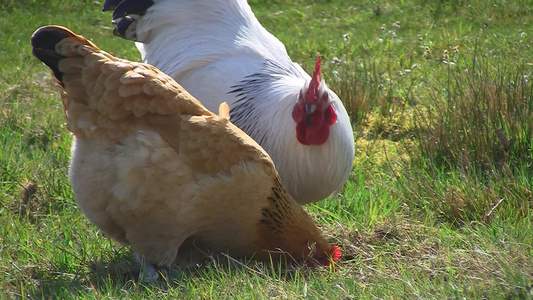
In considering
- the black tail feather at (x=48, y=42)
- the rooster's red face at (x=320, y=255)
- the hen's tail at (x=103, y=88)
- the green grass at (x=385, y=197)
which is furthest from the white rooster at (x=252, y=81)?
the black tail feather at (x=48, y=42)

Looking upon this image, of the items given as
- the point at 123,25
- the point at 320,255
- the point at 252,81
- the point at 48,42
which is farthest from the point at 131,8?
the point at 320,255

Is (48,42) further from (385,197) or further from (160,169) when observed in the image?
(385,197)

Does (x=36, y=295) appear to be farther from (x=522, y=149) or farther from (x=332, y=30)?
(x=332, y=30)

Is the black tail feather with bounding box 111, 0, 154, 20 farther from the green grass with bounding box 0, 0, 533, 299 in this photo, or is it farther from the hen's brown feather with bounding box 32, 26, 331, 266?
the hen's brown feather with bounding box 32, 26, 331, 266

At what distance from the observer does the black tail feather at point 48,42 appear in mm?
4422

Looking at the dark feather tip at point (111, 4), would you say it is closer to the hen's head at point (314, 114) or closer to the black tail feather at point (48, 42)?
the black tail feather at point (48, 42)

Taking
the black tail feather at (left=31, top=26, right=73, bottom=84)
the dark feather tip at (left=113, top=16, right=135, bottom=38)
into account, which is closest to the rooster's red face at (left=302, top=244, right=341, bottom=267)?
the black tail feather at (left=31, top=26, right=73, bottom=84)

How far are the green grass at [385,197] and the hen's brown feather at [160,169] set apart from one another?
0.79 feet

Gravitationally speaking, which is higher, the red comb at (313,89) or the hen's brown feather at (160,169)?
the red comb at (313,89)

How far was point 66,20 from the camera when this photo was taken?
11047 millimetres

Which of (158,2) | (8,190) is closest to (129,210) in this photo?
(8,190)

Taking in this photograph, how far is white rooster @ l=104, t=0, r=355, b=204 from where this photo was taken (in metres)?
4.92

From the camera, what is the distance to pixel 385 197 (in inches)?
209

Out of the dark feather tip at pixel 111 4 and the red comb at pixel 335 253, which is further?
the dark feather tip at pixel 111 4
